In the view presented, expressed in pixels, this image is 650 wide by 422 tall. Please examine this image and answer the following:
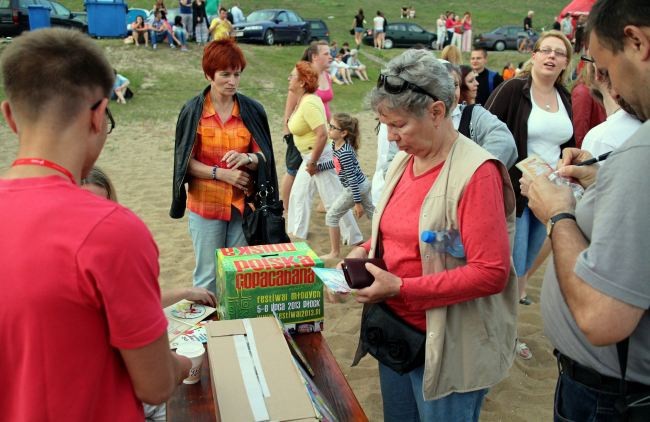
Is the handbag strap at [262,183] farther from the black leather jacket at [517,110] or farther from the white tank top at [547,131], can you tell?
the white tank top at [547,131]


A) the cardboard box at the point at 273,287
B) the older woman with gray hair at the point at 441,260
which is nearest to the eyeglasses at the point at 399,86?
the older woman with gray hair at the point at 441,260

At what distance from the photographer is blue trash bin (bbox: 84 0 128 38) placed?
1872 cm

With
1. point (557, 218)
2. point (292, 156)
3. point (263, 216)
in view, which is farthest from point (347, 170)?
point (557, 218)

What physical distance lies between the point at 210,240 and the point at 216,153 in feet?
1.75

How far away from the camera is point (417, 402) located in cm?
222

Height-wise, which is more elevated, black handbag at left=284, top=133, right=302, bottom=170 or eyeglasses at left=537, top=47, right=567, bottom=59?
eyeglasses at left=537, top=47, right=567, bottom=59

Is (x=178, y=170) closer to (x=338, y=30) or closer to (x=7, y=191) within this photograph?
(x=7, y=191)

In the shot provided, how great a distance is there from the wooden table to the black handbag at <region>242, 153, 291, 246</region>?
110 cm

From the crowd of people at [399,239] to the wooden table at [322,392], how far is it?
0.18 m

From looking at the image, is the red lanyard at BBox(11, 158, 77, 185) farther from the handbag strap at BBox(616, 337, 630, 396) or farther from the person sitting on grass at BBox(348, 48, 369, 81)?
the person sitting on grass at BBox(348, 48, 369, 81)

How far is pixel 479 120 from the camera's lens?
3.57 m

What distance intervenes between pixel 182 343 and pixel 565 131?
301 centimetres

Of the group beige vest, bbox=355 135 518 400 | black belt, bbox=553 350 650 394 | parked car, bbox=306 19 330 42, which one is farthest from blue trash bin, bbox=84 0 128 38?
black belt, bbox=553 350 650 394

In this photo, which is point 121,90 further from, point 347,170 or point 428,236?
point 428,236
